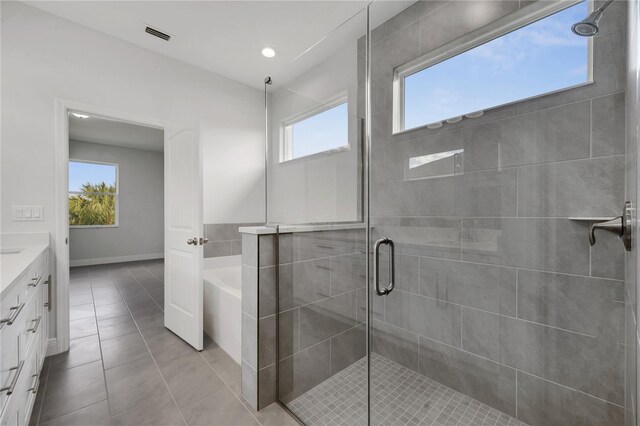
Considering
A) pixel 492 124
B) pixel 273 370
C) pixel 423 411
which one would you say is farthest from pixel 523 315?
pixel 273 370

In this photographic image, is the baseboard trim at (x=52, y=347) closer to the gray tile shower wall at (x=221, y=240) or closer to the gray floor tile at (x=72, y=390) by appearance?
the gray floor tile at (x=72, y=390)

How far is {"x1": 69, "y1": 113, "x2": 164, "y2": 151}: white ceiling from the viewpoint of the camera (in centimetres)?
466

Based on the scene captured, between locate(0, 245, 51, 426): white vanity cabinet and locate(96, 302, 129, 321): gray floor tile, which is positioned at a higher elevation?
locate(0, 245, 51, 426): white vanity cabinet

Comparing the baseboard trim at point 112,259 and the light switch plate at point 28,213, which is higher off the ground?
the light switch plate at point 28,213

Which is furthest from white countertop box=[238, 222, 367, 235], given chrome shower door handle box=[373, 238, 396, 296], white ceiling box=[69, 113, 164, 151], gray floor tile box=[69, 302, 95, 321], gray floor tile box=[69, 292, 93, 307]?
white ceiling box=[69, 113, 164, 151]

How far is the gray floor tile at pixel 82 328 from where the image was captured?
99.0 inches

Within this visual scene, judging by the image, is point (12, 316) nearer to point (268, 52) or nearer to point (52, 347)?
point (52, 347)

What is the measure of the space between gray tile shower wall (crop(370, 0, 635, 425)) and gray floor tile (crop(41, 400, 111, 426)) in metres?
1.58

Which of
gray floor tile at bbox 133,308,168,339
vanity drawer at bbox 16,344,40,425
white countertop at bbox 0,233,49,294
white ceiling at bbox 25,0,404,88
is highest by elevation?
white ceiling at bbox 25,0,404,88

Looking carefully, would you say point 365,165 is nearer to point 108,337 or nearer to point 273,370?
point 273,370

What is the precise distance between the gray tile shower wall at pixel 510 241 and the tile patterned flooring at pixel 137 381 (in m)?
1.06

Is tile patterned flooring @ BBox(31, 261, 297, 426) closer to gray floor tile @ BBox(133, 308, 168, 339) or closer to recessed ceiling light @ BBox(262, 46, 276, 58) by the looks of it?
gray floor tile @ BBox(133, 308, 168, 339)

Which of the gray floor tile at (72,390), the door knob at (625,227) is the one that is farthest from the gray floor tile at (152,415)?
the door knob at (625,227)

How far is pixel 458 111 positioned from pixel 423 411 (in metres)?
1.69
